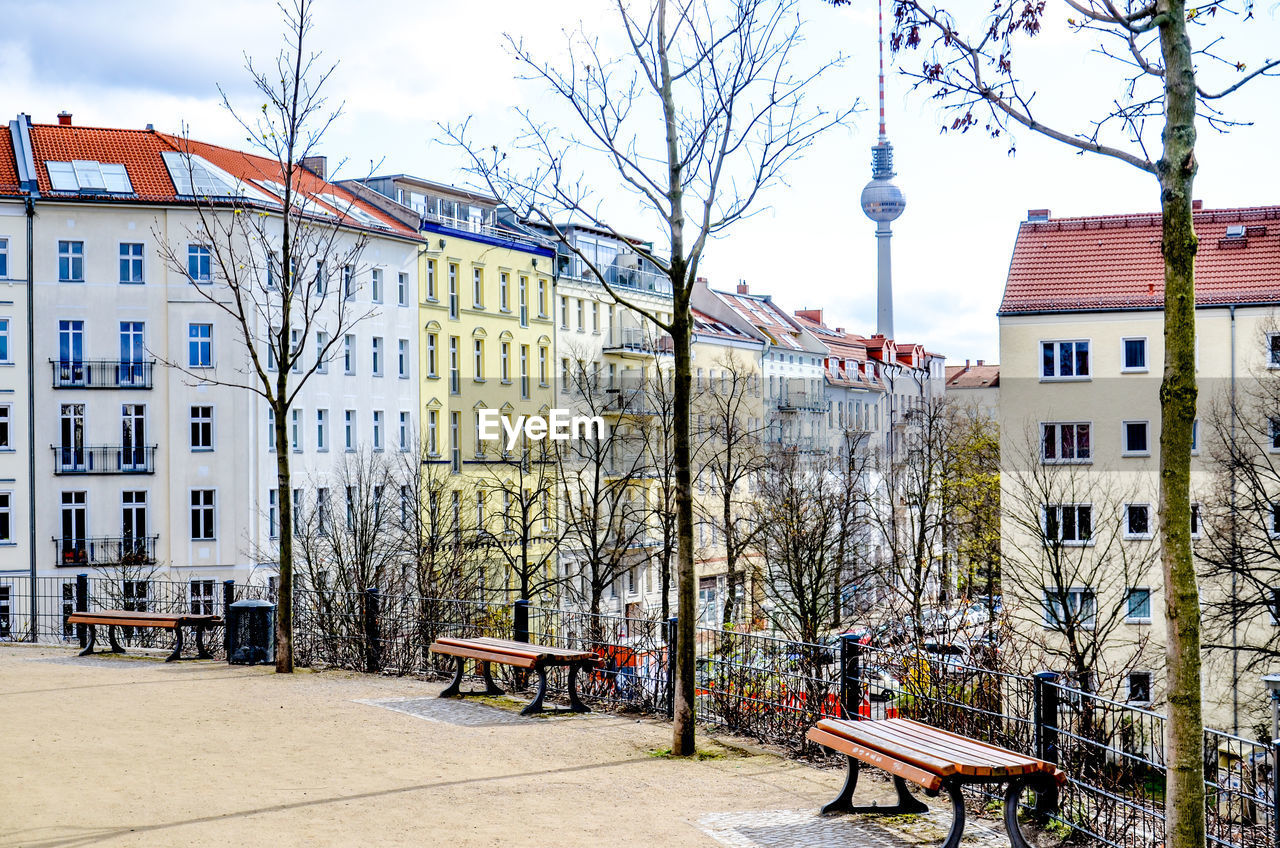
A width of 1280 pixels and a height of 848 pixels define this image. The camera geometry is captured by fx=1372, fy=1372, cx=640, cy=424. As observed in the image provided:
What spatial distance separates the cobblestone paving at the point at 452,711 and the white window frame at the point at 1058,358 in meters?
33.2

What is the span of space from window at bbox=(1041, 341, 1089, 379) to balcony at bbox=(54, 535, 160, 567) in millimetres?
31245

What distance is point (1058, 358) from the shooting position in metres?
43.8

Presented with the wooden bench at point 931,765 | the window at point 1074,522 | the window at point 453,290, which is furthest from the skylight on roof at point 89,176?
the wooden bench at point 931,765

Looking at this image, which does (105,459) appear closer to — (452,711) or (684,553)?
(452,711)

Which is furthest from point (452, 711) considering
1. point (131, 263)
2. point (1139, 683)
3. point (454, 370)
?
point (454, 370)

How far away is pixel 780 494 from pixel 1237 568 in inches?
902

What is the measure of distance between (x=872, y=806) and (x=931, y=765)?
1.58m

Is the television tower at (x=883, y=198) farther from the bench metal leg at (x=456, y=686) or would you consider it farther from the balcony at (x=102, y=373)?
the bench metal leg at (x=456, y=686)

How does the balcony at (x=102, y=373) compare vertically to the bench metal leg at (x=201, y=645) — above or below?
above

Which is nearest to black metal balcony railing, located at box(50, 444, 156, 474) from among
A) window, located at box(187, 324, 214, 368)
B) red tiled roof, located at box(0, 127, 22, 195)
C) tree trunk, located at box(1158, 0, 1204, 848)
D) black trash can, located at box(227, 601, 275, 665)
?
window, located at box(187, 324, 214, 368)

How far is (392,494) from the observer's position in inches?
2079

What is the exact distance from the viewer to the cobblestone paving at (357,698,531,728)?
1301 cm

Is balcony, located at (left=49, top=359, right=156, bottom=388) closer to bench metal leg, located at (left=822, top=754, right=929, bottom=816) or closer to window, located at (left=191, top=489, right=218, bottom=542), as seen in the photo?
window, located at (left=191, top=489, right=218, bottom=542)

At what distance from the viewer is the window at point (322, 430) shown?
54.0 m
